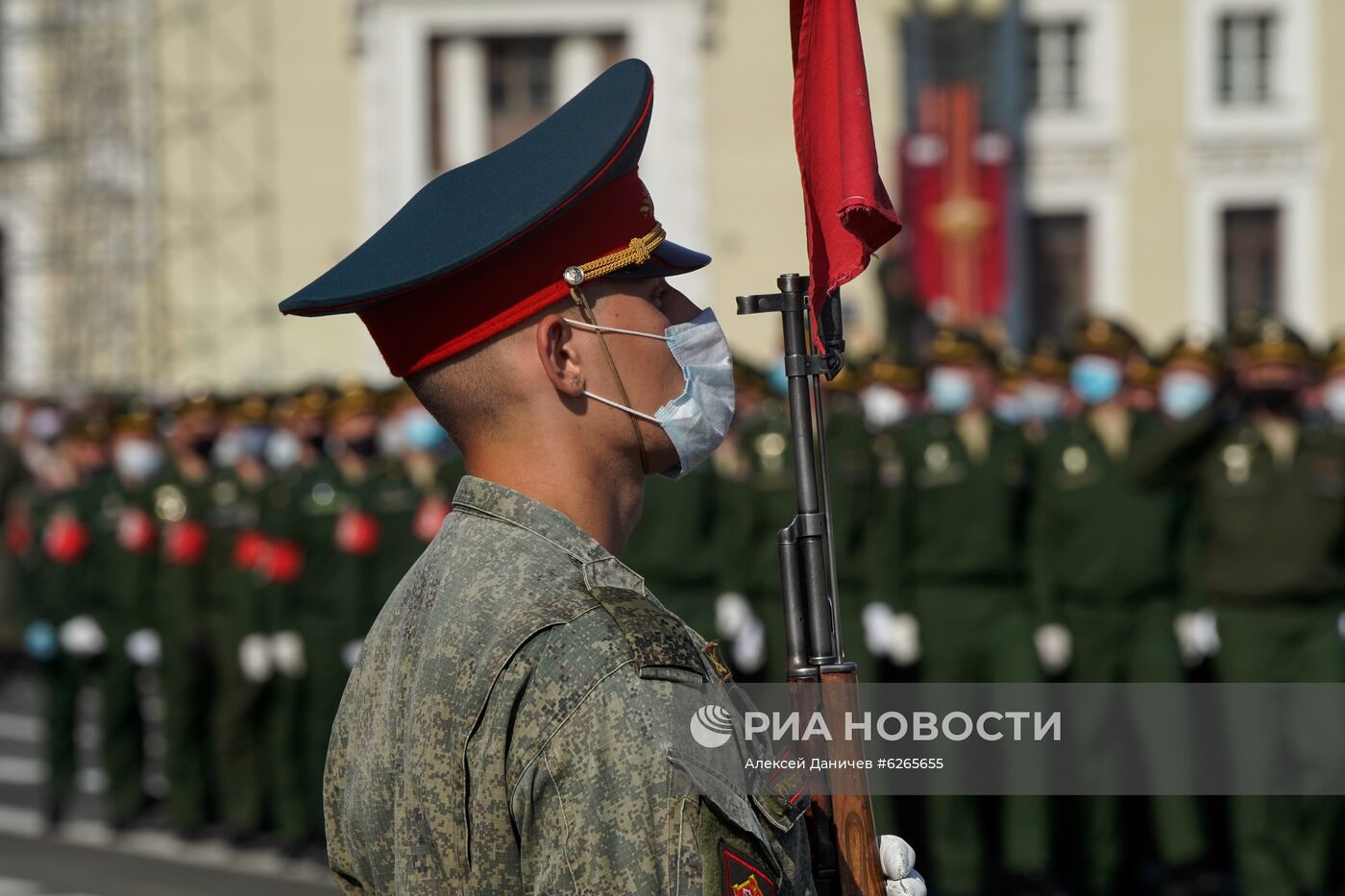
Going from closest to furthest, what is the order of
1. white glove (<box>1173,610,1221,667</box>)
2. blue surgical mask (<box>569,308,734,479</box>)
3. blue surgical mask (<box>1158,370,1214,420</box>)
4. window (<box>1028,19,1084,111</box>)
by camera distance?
blue surgical mask (<box>569,308,734,479</box>)
white glove (<box>1173,610,1221,667</box>)
blue surgical mask (<box>1158,370,1214,420</box>)
window (<box>1028,19,1084,111</box>)

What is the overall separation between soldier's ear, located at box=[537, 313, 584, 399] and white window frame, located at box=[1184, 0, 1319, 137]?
24898 millimetres

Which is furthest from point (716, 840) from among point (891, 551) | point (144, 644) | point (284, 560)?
point (144, 644)

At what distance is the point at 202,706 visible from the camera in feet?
32.7

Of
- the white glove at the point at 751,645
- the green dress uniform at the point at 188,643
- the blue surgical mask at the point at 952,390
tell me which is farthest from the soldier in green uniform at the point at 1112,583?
the green dress uniform at the point at 188,643

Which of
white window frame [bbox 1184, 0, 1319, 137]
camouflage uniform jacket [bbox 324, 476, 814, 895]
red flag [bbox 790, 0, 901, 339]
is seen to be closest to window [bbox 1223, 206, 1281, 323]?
white window frame [bbox 1184, 0, 1319, 137]

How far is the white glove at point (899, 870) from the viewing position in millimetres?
2369

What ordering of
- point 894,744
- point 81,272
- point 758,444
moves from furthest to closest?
1. point 81,272
2. point 758,444
3. point 894,744

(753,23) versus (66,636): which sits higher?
(753,23)

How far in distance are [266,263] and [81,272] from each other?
7.23 feet

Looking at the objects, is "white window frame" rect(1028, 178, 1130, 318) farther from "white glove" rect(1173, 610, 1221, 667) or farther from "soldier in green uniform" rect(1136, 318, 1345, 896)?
"soldier in green uniform" rect(1136, 318, 1345, 896)

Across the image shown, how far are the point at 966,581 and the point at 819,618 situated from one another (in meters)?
6.13

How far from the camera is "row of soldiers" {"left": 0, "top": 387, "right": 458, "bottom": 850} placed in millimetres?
9391

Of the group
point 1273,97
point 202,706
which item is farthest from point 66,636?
point 1273,97

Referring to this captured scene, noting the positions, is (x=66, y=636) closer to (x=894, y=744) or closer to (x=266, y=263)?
(x=894, y=744)
